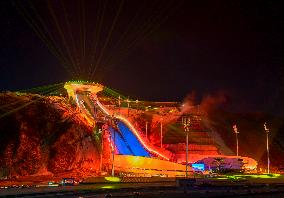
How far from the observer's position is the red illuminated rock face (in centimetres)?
4391

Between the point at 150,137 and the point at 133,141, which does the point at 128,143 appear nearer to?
the point at 133,141

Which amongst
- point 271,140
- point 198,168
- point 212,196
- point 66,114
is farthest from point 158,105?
point 212,196

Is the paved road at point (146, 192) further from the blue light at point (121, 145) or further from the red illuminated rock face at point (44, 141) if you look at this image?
the blue light at point (121, 145)

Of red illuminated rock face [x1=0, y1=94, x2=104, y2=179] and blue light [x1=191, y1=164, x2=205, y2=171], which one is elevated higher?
red illuminated rock face [x1=0, y1=94, x2=104, y2=179]

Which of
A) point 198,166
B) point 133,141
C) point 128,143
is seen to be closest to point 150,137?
point 133,141

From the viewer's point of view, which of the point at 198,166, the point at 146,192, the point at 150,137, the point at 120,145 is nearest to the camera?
the point at 146,192

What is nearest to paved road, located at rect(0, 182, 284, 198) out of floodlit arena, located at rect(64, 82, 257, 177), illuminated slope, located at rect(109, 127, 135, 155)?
floodlit arena, located at rect(64, 82, 257, 177)

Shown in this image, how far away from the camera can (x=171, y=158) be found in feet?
216

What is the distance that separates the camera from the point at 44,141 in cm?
4816

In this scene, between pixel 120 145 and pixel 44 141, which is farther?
pixel 120 145

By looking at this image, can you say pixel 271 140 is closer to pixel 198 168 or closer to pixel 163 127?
pixel 163 127

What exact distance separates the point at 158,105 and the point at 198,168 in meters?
32.4

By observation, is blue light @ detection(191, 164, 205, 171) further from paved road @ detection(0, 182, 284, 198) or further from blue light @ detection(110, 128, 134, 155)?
paved road @ detection(0, 182, 284, 198)

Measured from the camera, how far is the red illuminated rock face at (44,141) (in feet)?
144
